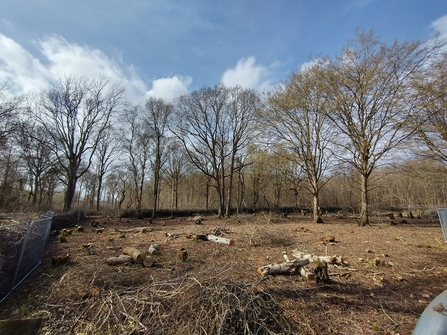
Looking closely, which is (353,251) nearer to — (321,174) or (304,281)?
(304,281)

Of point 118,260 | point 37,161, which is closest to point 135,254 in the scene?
point 118,260

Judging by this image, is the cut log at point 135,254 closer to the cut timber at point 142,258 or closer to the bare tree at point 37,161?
the cut timber at point 142,258

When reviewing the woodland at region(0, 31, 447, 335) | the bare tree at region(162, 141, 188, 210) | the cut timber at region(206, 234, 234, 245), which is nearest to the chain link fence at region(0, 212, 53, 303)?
the woodland at region(0, 31, 447, 335)

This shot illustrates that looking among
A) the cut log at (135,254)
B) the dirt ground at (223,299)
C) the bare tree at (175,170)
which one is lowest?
the dirt ground at (223,299)

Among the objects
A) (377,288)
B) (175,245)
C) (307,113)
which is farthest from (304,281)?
(307,113)

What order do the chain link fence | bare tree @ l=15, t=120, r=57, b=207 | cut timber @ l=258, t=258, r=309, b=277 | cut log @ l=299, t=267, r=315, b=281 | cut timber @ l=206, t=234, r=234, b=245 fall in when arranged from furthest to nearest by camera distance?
1. bare tree @ l=15, t=120, r=57, b=207
2. cut timber @ l=206, t=234, r=234, b=245
3. cut timber @ l=258, t=258, r=309, b=277
4. cut log @ l=299, t=267, r=315, b=281
5. the chain link fence

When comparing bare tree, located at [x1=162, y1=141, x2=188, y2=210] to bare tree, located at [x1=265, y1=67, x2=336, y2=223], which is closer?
bare tree, located at [x1=265, y1=67, x2=336, y2=223]

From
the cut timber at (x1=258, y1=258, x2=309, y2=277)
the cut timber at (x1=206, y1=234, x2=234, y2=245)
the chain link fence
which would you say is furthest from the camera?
the cut timber at (x1=206, y1=234, x2=234, y2=245)

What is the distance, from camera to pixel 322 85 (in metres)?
14.4

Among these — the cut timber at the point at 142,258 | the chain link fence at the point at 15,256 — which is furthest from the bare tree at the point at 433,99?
the chain link fence at the point at 15,256

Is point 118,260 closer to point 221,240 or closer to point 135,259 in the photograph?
point 135,259

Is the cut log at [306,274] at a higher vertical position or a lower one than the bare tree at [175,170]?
lower

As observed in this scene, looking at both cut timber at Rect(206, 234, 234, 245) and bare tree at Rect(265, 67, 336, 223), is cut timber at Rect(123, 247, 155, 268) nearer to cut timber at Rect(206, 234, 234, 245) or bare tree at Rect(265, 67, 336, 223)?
cut timber at Rect(206, 234, 234, 245)

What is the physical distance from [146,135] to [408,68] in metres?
24.3
